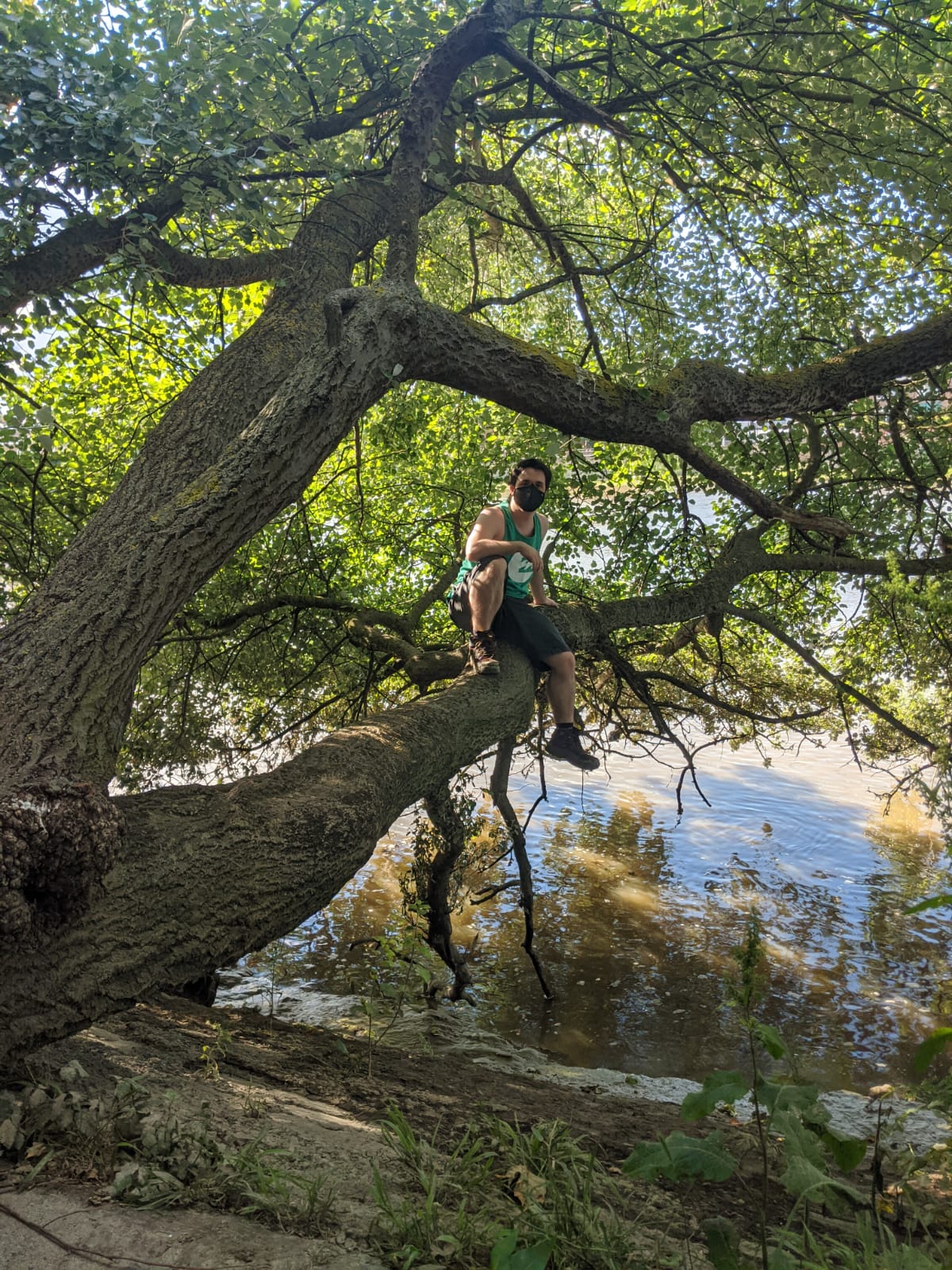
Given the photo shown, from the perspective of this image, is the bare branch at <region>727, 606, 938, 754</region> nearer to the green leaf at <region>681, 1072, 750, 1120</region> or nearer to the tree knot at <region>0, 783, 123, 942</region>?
the green leaf at <region>681, 1072, 750, 1120</region>

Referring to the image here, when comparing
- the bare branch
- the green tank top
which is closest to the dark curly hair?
the green tank top

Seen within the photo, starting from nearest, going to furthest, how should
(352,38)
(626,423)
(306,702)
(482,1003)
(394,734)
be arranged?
(394,734) < (626,423) < (352,38) < (482,1003) < (306,702)

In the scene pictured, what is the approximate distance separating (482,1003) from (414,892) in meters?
1.13

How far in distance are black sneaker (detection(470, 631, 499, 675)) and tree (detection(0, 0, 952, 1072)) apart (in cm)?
10

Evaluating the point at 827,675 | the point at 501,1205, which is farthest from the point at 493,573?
the point at 501,1205

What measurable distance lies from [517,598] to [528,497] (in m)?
0.61

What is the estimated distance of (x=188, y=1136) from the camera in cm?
230

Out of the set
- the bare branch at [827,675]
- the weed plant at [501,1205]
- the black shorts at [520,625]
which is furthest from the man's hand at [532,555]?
the weed plant at [501,1205]

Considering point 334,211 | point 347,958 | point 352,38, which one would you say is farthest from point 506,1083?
point 352,38

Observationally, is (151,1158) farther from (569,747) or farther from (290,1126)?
(569,747)

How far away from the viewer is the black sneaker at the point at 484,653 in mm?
4605

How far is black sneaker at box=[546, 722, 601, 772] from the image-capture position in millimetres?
4844

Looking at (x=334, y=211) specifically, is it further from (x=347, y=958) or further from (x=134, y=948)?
(x=347, y=958)

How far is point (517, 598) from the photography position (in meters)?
5.03
